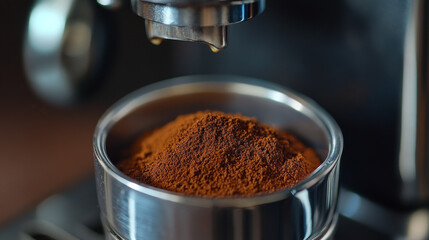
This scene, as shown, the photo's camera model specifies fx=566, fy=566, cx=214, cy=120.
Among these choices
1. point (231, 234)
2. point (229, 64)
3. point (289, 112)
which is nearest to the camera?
point (231, 234)

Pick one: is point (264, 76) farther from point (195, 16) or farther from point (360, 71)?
point (195, 16)

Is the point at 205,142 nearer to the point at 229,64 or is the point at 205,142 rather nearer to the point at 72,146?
the point at 229,64

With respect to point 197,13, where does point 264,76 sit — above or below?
below

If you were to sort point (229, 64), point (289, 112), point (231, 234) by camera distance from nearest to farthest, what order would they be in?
1. point (231, 234)
2. point (289, 112)
3. point (229, 64)

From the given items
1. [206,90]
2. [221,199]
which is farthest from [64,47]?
[221,199]

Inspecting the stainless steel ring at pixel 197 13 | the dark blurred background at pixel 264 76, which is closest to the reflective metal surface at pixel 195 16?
the stainless steel ring at pixel 197 13

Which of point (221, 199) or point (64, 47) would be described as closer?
point (221, 199)

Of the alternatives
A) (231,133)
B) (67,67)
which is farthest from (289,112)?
(67,67)
